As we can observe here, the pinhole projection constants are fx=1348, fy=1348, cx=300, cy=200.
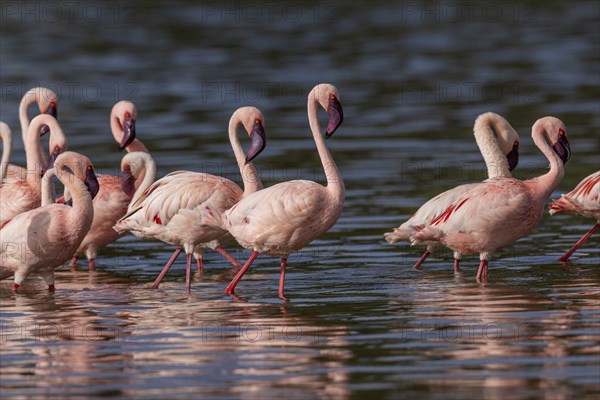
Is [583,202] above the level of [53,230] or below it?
above

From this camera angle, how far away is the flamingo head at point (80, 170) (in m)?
10.6

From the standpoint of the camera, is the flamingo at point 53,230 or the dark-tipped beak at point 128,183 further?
the dark-tipped beak at point 128,183

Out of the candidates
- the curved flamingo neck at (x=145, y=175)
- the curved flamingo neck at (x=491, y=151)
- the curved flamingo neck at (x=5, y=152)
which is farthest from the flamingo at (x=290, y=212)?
the curved flamingo neck at (x=5, y=152)

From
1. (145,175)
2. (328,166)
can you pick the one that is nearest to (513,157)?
(328,166)

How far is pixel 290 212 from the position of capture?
32.8ft

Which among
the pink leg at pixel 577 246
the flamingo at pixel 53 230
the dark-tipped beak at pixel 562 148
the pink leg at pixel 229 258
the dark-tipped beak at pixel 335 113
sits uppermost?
the dark-tipped beak at pixel 335 113

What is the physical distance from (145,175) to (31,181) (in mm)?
1295

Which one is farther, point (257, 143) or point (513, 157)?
point (513, 157)

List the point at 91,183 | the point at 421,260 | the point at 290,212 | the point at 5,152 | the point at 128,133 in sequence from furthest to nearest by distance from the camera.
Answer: the point at 5,152, the point at 128,133, the point at 421,260, the point at 91,183, the point at 290,212

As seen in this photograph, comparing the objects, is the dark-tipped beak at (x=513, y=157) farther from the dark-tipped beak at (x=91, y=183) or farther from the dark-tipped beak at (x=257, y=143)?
the dark-tipped beak at (x=91, y=183)

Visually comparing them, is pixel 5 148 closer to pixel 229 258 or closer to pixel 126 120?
pixel 126 120

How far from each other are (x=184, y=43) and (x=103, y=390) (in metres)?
26.0

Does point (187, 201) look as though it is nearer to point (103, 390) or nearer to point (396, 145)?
point (103, 390)

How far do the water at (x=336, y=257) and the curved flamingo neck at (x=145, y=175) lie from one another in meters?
0.70
